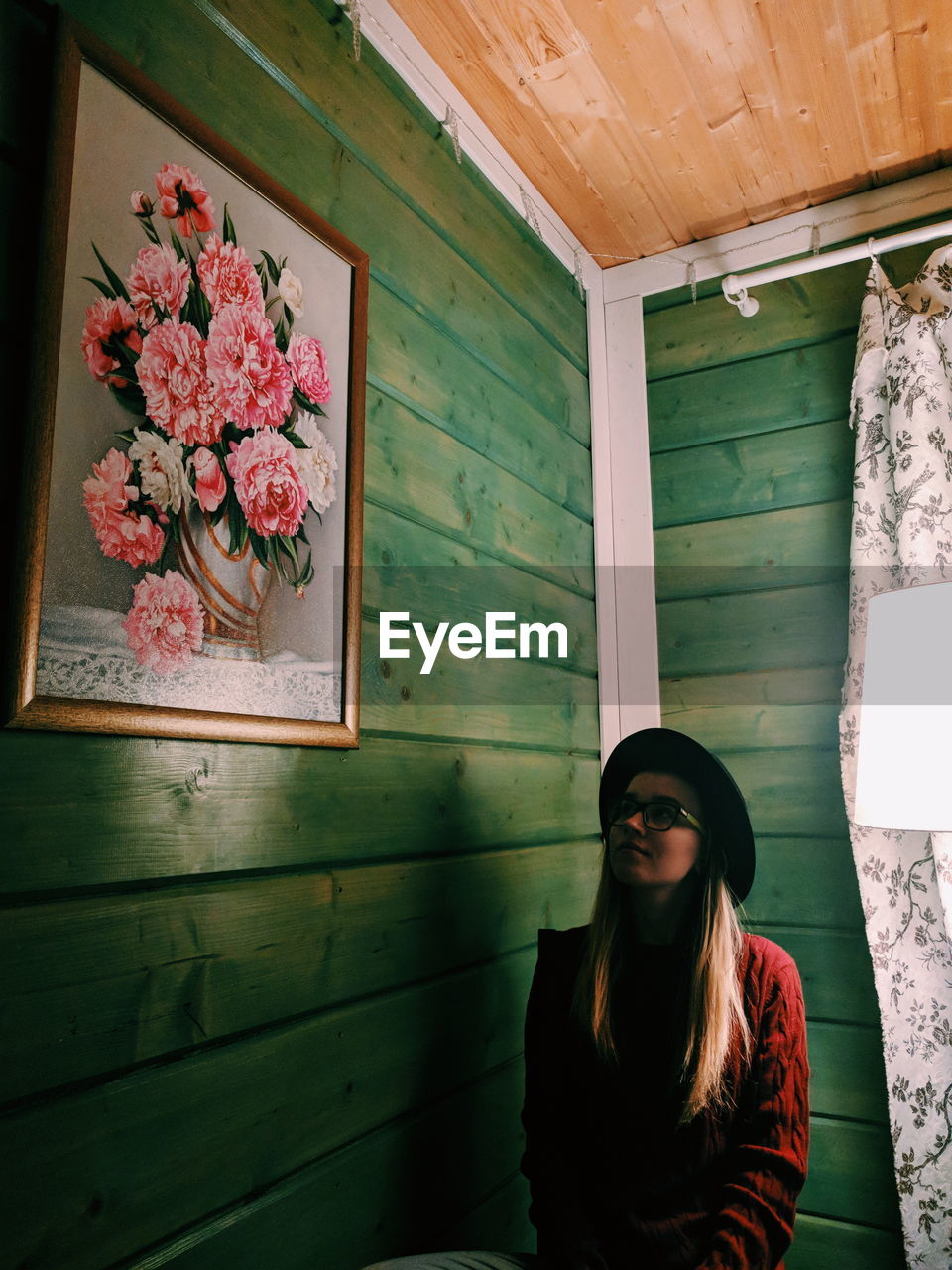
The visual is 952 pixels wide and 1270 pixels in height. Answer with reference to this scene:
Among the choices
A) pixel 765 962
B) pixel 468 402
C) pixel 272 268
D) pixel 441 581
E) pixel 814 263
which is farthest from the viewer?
pixel 814 263

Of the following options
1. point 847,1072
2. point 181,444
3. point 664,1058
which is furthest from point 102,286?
point 847,1072

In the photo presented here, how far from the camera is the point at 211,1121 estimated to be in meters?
0.97

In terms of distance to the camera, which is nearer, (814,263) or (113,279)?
(113,279)

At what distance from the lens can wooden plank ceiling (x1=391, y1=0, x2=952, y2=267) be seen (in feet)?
4.96

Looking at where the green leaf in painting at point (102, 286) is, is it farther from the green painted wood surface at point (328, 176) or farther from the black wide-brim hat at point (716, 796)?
the black wide-brim hat at point (716, 796)

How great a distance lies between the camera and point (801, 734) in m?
1.90

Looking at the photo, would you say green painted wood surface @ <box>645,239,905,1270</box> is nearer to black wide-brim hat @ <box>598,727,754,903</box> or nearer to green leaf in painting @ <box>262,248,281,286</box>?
black wide-brim hat @ <box>598,727,754,903</box>

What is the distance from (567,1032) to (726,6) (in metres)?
1.67

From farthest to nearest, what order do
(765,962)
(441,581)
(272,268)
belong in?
(441,581), (765,962), (272,268)

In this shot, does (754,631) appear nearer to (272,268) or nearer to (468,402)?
(468,402)

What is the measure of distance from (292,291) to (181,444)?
12.8 inches

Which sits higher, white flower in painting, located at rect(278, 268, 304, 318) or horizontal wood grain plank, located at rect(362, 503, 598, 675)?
white flower in painting, located at rect(278, 268, 304, 318)

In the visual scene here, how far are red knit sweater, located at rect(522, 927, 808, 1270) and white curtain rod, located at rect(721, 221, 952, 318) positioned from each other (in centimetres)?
138

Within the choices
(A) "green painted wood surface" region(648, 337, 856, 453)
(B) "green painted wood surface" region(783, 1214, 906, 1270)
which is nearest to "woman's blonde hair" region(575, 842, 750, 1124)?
(B) "green painted wood surface" region(783, 1214, 906, 1270)
